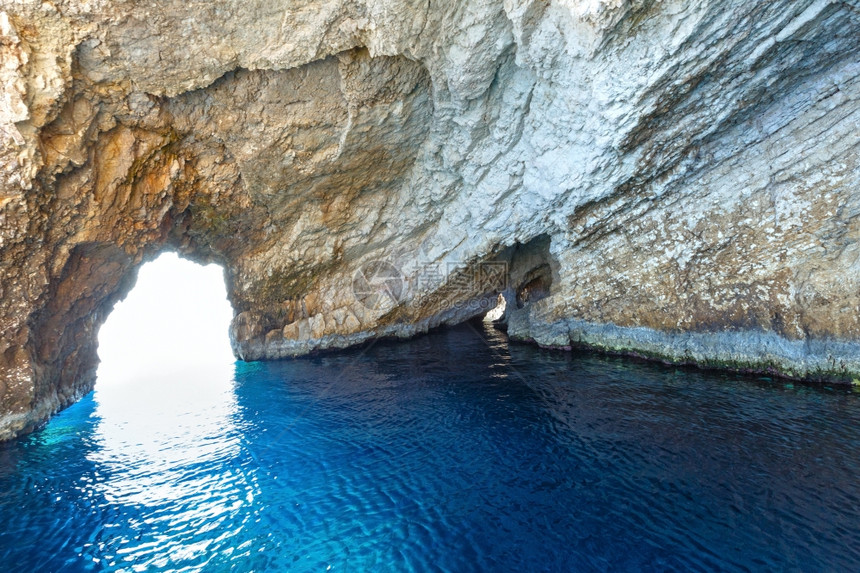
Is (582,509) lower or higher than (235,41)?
lower

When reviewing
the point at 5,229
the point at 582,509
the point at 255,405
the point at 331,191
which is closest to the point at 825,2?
the point at 582,509

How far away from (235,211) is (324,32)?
989cm

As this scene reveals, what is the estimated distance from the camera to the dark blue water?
7.16 m

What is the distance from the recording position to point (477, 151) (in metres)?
17.7

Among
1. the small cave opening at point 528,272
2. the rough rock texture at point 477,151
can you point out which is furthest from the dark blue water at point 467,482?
the small cave opening at point 528,272

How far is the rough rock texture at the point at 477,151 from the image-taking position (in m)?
11.2

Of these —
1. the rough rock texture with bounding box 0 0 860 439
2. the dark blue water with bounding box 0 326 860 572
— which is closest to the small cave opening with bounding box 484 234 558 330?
the rough rock texture with bounding box 0 0 860 439

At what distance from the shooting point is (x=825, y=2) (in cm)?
929

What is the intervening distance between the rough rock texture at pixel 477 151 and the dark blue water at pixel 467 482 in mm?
3079

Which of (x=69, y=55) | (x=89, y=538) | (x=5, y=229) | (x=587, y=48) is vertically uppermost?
(x=69, y=55)

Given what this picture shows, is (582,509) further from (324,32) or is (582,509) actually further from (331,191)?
(331,191)

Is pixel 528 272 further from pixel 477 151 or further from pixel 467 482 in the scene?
pixel 467 482

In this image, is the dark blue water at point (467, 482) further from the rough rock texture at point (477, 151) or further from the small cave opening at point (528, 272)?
the small cave opening at point (528, 272)

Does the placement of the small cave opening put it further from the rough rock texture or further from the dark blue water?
the dark blue water
